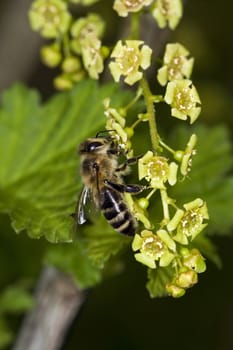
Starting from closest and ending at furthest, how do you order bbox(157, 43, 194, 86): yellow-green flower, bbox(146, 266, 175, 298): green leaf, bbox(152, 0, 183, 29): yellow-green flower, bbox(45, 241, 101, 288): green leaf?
bbox(146, 266, 175, 298): green leaf
bbox(157, 43, 194, 86): yellow-green flower
bbox(152, 0, 183, 29): yellow-green flower
bbox(45, 241, 101, 288): green leaf

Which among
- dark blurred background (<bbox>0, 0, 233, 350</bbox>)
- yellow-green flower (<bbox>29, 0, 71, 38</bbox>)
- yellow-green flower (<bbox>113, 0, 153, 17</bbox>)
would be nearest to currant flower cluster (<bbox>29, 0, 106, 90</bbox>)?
yellow-green flower (<bbox>29, 0, 71, 38</bbox>)

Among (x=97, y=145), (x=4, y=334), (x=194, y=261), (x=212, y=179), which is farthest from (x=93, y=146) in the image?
(x=4, y=334)

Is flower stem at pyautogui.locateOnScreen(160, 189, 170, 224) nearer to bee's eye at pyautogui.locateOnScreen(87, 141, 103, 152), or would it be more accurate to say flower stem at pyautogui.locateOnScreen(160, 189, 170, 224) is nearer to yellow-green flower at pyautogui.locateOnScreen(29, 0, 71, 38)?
bee's eye at pyautogui.locateOnScreen(87, 141, 103, 152)

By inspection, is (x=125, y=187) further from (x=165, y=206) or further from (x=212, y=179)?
(x=212, y=179)

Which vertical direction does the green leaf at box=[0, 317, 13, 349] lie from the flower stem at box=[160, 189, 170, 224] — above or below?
below

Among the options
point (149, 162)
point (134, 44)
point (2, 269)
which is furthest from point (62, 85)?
point (2, 269)

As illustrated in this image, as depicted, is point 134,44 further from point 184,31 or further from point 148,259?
point 184,31
